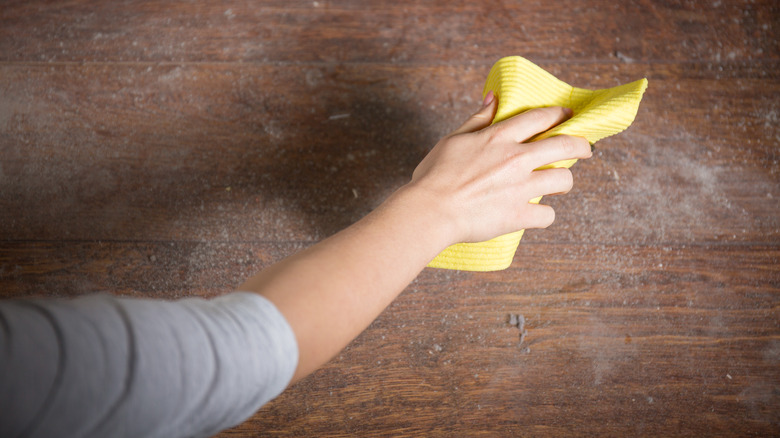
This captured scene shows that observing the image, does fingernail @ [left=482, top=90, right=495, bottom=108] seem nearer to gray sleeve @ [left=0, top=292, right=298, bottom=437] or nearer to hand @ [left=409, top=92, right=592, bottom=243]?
hand @ [left=409, top=92, right=592, bottom=243]

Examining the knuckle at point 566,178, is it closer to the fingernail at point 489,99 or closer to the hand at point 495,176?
the hand at point 495,176

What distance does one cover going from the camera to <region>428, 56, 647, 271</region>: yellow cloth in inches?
20.1

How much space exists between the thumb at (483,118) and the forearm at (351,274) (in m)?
0.12

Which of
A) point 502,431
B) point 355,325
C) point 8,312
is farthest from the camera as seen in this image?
point 502,431

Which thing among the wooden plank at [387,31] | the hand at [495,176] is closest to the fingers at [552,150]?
the hand at [495,176]

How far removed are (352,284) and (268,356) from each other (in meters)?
0.10

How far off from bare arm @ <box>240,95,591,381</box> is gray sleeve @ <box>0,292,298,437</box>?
4cm

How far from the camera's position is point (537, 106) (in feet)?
1.82

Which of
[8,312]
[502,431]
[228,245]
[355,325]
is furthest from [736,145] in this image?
[8,312]

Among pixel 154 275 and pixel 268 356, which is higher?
pixel 268 356

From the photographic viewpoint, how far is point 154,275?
64 centimetres

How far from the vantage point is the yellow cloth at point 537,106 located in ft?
1.68

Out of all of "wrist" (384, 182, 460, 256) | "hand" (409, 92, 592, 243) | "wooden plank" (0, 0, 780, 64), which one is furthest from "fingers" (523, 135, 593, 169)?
"wooden plank" (0, 0, 780, 64)

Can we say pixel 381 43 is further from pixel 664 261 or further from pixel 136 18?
pixel 664 261
